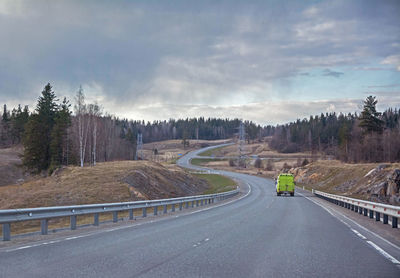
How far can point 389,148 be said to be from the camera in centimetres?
8581

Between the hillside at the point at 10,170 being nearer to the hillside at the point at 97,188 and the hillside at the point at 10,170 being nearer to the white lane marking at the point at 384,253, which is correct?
the hillside at the point at 97,188

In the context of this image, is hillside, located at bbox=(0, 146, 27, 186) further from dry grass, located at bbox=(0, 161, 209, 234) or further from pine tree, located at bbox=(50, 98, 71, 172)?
dry grass, located at bbox=(0, 161, 209, 234)

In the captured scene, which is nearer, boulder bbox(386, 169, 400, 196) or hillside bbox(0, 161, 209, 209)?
hillside bbox(0, 161, 209, 209)

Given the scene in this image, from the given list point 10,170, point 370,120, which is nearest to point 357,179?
point 370,120

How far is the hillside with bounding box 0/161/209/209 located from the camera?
34.3 metres

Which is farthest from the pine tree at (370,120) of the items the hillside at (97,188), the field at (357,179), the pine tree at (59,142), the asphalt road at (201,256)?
the asphalt road at (201,256)

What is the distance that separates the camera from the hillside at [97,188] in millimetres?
34328

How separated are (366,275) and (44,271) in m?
5.74

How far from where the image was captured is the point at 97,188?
133 ft

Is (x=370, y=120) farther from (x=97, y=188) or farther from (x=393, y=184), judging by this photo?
(x=97, y=188)

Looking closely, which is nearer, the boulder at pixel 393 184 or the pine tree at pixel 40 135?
the boulder at pixel 393 184

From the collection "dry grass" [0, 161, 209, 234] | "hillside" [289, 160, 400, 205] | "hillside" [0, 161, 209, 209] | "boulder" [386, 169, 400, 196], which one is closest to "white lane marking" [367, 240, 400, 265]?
"dry grass" [0, 161, 209, 234]

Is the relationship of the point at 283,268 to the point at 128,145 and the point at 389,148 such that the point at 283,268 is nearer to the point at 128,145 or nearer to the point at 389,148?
the point at 389,148

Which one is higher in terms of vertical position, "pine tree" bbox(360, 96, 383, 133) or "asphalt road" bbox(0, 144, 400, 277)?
"pine tree" bbox(360, 96, 383, 133)
